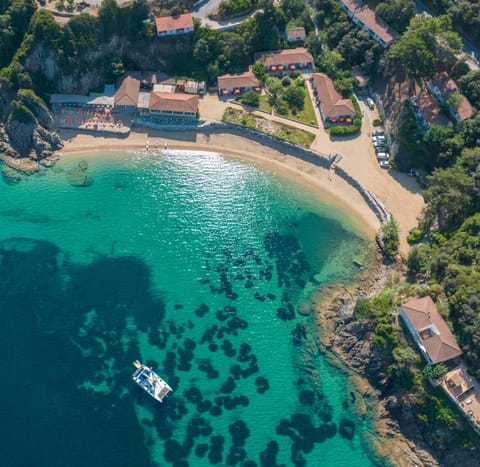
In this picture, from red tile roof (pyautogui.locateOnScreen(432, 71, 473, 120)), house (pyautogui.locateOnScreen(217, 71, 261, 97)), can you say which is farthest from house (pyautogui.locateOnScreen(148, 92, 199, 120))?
red tile roof (pyautogui.locateOnScreen(432, 71, 473, 120))

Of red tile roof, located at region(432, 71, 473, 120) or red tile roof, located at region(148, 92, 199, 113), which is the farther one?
red tile roof, located at region(148, 92, 199, 113)

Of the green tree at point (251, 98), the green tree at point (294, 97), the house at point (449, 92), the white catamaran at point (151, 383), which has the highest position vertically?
the house at point (449, 92)

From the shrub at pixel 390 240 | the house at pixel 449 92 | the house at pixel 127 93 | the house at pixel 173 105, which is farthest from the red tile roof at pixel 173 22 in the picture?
the shrub at pixel 390 240

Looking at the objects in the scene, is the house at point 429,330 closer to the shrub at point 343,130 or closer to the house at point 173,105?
the shrub at point 343,130

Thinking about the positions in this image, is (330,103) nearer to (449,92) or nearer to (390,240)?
(449,92)

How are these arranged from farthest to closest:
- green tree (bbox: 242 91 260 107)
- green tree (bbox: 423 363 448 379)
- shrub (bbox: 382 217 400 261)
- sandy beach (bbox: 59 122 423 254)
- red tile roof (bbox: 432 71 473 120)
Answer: green tree (bbox: 242 91 260 107) < sandy beach (bbox: 59 122 423 254) < red tile roof (bbox: 432 71 473 120) < shrub (bbox: 382 217 400 261) < green tree (bbox: 423 363 448 379)

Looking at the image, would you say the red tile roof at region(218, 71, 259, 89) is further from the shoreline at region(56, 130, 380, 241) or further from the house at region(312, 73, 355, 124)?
the house at region(312, 73, 355, 124)
